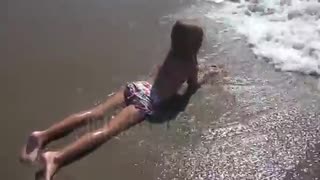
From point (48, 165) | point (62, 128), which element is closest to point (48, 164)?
point (48, 165)

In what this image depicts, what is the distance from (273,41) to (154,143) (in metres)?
1.88

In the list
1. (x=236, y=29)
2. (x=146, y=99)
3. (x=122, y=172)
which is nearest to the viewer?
(x=122, y=172)

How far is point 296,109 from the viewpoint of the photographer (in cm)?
438

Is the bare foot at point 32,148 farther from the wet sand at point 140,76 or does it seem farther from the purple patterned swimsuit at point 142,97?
the purple patterned swimsuit at point 142,97

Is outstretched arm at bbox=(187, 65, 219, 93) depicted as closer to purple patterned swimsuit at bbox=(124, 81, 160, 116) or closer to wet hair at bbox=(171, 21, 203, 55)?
wet hair at bbox=(171, 21, 203, 55)

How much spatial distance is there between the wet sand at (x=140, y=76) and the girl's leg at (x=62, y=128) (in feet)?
0.26

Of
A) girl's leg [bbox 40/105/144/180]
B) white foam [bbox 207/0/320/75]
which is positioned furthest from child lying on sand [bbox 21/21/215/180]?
white foam [bbox 207/0/320/75]

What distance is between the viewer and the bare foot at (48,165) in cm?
363

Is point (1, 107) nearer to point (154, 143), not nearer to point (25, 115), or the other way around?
point (25, 115)

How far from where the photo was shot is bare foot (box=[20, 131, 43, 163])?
3795 mm

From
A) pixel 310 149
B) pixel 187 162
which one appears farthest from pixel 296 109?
pixel 187 162

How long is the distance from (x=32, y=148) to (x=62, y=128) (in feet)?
0.85

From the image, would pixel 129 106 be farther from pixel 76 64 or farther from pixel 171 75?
pixel 76 64

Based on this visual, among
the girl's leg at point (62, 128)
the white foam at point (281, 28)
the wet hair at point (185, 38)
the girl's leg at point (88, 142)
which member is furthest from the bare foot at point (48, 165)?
the white foam at point (281, 28)
